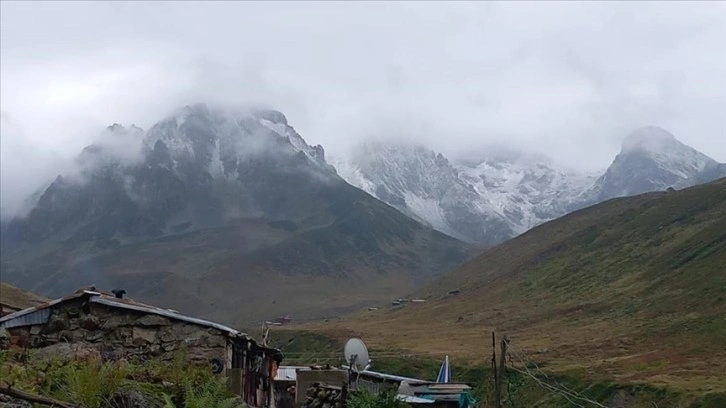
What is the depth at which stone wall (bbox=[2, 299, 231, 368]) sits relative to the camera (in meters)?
15.5

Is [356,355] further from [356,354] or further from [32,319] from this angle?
[32,319]

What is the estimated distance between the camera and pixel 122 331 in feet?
52.1

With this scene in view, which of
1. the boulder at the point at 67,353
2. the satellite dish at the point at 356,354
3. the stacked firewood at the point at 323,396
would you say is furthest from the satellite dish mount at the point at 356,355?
the boulder at the point at 67,353

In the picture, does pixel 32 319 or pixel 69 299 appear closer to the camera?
pixel 32 319

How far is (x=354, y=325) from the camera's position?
11012 centimetres

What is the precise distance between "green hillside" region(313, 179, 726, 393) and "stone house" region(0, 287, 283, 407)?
3213cm

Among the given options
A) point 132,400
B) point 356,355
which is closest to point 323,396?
point 356,355

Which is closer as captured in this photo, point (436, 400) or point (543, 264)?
point (436, 400)

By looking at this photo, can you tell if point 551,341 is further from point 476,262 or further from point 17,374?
point 476,262

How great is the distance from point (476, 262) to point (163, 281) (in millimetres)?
74584

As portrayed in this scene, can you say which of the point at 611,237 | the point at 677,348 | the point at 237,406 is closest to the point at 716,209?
the point at 611,237

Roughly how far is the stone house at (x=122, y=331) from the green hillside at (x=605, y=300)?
32.1 m

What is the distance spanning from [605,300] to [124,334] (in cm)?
7476

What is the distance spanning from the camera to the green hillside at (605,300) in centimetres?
5756
